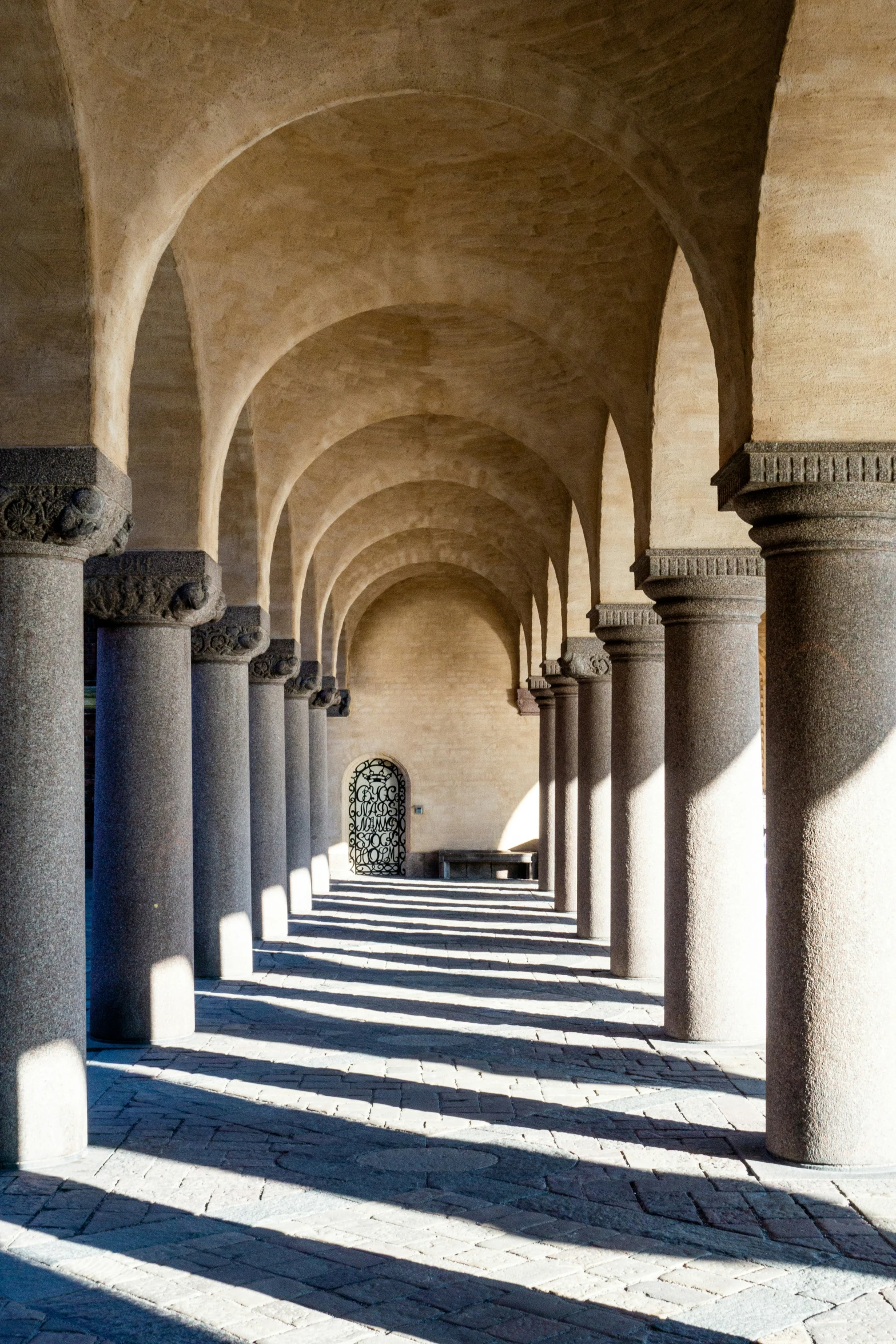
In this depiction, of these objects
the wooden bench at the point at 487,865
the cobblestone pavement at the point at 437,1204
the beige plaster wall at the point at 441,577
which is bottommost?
the wooden bench at the point at 487,865

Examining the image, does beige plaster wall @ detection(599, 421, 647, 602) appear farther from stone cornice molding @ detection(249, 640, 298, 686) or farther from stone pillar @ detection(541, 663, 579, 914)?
stone pillar @ detection(541, 663, 579, 914)

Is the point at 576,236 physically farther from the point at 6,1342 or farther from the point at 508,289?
the point at 6,1342

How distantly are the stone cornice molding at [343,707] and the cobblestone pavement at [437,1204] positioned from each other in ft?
59.4

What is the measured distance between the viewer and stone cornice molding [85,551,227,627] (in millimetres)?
8719

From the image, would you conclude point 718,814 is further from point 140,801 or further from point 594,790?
point 594,790

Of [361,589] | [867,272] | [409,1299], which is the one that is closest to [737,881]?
[867,272]

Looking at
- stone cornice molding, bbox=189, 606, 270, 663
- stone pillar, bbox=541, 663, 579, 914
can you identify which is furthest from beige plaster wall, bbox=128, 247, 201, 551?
stone pillar, bbox=541, 663, 579, 914

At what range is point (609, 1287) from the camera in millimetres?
4527

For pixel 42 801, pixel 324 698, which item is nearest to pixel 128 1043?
pixel 42 801

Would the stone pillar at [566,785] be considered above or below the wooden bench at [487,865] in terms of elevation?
above

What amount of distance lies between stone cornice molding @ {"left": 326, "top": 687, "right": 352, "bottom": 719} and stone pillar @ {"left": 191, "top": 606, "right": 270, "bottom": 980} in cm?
1487

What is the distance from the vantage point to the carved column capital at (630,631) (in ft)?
37.8

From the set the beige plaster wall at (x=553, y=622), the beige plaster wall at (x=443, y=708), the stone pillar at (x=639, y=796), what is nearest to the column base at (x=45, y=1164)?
the stone pillar at (x=639, y=796)

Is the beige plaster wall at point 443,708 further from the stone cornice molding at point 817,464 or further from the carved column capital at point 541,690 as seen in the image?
the stone cornice molding at point 817,464
